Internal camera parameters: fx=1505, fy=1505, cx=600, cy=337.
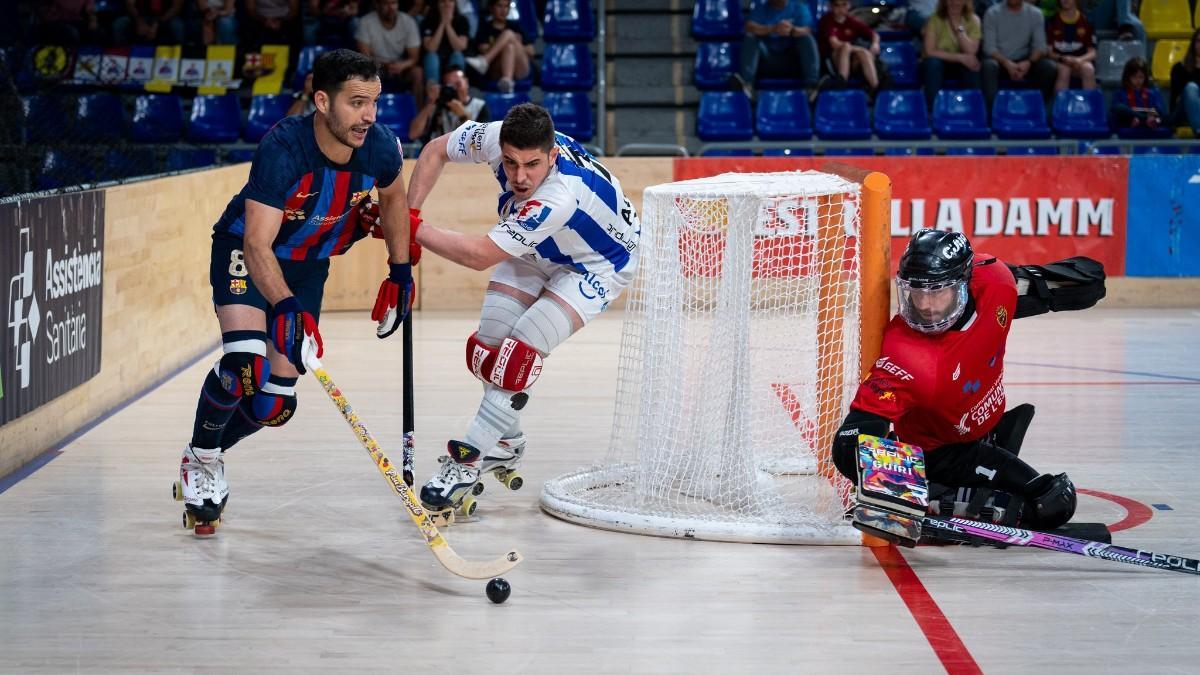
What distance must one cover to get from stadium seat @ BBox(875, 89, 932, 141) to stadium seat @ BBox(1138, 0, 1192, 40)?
3105 mm

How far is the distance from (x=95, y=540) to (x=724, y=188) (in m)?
2.52

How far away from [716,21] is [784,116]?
1502mm

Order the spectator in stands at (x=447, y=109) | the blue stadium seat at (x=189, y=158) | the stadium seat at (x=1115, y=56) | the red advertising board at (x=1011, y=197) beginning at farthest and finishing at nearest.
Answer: the stadium seat at (x=1115, y=56)
the spectator in stands at (x=447, y=109)
the red advertising board at (x=1011, y=197)
the blue stadium seat at (x=189, y=158)

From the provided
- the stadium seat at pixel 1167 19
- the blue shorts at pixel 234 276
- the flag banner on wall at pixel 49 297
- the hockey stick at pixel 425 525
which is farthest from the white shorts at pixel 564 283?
the stadium seat at pixel 1167 19

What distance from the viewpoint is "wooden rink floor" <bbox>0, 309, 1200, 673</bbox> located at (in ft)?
13.1

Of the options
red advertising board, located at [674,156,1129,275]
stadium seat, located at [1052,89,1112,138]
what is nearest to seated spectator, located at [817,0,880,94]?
stadium seat, located at [1052,89,1112,138]

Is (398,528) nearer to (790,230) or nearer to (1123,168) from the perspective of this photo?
(790,230)

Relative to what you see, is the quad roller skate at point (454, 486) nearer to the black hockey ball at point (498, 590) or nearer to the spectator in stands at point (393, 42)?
the black hockey ball at point (498, 590)

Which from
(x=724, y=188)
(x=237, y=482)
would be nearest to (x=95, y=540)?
(x=237, y=482)

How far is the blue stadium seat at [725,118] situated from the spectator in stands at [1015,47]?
2189mm

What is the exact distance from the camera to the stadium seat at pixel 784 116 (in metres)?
12.7

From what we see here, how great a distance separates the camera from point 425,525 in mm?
4707

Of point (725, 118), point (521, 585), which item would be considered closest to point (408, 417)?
point (521, 585)

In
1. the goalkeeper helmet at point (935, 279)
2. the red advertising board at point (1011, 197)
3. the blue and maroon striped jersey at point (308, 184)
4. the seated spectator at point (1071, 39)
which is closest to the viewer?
the goalkeeper helmet at point (935, 279)
